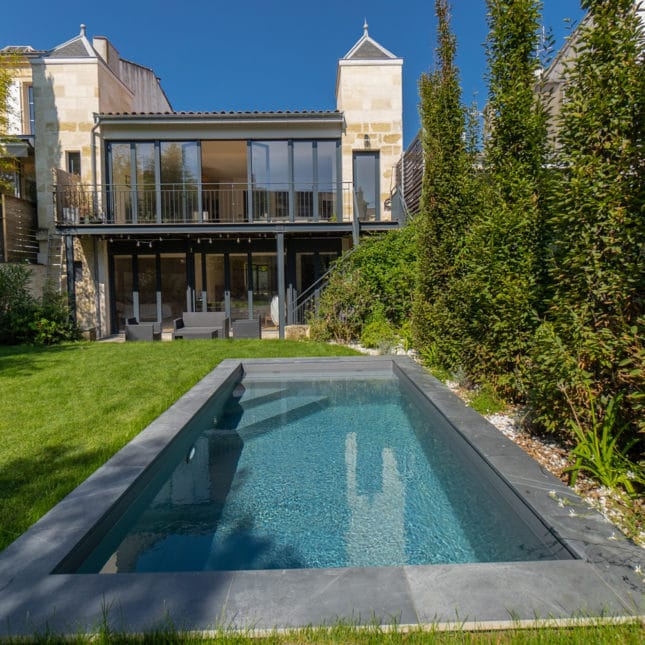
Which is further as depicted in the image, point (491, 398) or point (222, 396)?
point (222, 396)

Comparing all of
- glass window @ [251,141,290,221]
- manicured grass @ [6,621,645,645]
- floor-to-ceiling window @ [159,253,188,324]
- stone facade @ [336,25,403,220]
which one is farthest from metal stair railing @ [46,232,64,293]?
manicured grass @ [6,621,645,645]

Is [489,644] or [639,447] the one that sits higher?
[639,447]

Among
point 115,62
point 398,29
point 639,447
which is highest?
point 398,29

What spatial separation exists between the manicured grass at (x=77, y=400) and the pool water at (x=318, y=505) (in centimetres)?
58

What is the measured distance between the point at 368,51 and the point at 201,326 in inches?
383

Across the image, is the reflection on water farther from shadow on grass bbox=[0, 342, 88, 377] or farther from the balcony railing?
the balcony railing

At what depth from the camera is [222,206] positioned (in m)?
13.7

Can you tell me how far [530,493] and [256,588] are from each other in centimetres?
180

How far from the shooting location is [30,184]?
1417 centimetres

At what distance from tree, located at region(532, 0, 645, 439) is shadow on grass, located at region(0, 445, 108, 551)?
11.4ft

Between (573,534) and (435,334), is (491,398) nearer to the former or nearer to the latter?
(435,334)

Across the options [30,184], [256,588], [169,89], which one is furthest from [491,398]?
[169,89]

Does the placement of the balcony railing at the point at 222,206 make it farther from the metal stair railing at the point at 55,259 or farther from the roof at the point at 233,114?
the roof at the point at 233,114

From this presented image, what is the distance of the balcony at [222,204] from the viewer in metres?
13.0
